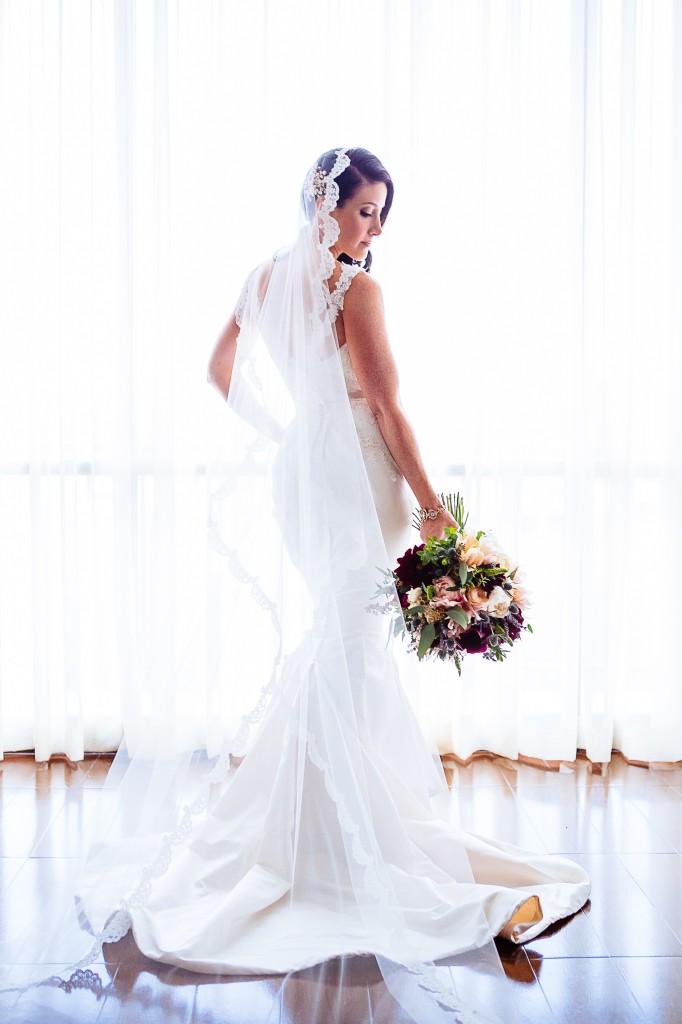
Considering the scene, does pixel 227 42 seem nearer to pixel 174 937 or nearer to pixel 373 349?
pixel 373 349

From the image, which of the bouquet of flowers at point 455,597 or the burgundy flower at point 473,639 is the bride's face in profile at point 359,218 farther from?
the burgundy flower at point 473,639

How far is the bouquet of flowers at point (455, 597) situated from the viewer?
2055 mm

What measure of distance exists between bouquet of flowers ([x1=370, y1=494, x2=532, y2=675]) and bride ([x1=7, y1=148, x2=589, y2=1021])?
10 cm

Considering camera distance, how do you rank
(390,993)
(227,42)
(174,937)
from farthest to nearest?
(227,42), (174,937), (390,993)

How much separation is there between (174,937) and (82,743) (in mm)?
1487

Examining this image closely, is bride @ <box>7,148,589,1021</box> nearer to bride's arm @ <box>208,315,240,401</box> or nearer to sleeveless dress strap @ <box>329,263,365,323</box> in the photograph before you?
sleeveless dress strap @ <box>329,263,365,323</box>

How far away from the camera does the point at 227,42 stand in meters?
3.24

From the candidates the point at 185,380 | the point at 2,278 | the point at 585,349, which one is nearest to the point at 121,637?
the point at 185,380

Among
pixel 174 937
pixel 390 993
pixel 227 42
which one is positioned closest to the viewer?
pixel 390 993

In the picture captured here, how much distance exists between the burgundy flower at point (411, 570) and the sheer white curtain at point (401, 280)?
128 cm

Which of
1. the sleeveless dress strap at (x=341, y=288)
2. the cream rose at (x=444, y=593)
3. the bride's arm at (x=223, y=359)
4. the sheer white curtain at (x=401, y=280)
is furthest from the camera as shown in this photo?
the sheer white curtain at (x=401, y=280)

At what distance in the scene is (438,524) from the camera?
7.34 ft

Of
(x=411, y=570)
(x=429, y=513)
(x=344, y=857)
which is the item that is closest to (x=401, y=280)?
(x=429, y=513)

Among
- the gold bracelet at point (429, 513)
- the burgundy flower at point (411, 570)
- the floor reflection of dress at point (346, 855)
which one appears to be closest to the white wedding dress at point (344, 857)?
the floor reflection of dress at point (346, 855)
